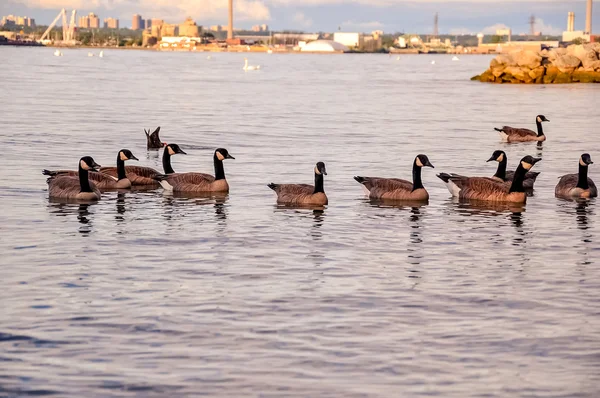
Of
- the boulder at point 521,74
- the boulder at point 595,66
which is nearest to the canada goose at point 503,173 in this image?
the boulder at point 521,74

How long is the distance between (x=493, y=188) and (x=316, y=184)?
13.7 ft

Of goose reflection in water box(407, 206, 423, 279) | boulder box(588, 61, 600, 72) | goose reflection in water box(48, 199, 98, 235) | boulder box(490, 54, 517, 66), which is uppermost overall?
boulder box(490, 54, 517, 66)

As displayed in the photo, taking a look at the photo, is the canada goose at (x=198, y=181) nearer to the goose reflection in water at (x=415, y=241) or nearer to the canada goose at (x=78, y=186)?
the canada goose at (x=78, y=186)

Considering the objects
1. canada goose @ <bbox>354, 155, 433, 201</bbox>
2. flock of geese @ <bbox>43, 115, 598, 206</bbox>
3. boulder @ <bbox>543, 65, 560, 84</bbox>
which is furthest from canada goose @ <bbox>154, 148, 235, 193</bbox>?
boulder @ <bbox>543, 65, 560, 84</bbox>

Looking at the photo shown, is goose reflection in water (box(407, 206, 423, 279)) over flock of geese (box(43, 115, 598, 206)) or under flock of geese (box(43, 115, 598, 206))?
under

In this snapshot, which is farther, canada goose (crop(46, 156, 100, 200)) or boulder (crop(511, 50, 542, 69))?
boulder (crop(511, 50, 542, 69))

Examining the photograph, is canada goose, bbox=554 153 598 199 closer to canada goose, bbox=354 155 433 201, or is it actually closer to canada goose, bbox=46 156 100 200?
canada goose, bbox=354 155 433 201

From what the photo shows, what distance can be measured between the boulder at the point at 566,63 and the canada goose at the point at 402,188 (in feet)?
288

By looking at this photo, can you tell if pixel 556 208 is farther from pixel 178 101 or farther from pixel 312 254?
pixel 178 101

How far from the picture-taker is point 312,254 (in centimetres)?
1759

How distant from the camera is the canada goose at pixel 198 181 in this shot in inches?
950

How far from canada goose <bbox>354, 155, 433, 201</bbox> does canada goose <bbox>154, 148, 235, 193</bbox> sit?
3.51 meters

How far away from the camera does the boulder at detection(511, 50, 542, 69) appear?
105m

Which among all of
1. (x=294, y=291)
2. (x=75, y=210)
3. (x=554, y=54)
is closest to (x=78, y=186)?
(x=75, y=210)
